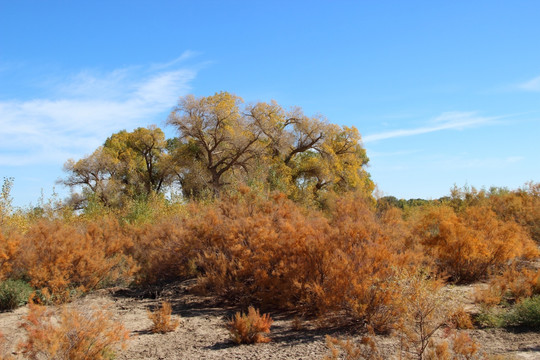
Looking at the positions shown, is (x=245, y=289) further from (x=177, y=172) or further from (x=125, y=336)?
(x=177, y=172)

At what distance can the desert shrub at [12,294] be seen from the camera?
9750 millimetres

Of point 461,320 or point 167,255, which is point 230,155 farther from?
point 461,320

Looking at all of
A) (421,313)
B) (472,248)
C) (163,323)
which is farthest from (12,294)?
(472,248)

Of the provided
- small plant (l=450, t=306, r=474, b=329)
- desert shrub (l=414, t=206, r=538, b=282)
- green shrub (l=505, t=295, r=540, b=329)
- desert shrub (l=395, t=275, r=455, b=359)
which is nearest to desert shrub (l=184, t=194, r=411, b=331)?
desert shrub (l=395, t=275, r=455, b=359)

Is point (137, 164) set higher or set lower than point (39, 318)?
higher

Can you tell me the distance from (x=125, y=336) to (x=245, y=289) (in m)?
3.72

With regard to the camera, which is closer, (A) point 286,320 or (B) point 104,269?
(A) point 286,320

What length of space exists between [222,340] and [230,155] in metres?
30.1

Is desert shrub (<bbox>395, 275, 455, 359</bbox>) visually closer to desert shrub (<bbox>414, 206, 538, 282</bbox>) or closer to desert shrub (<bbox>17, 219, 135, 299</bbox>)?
desert shrub (<bbox>414, 206, 538, 282</bbox>)

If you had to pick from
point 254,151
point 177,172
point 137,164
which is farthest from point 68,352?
point 137,164

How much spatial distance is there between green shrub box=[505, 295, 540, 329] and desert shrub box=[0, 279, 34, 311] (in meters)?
10.0

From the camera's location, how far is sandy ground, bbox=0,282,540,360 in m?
6.28

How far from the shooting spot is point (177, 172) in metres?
42.9

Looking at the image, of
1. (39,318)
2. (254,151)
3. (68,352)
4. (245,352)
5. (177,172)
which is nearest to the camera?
(68,352)
